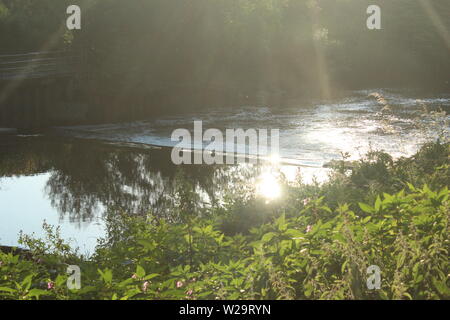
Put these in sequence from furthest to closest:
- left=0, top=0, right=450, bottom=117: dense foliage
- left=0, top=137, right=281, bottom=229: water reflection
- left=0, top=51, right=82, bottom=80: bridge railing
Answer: left=0, top=0, right=450, bottom=117: dense foliage < left=0, top=51, right=82, bottom=80: bridge railing < left=0, top=137, right=281, bottom=229: water reflection

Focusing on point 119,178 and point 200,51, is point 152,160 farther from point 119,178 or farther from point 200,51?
point 200,51

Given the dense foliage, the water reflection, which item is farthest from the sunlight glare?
the dense foliage

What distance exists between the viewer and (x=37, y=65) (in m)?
28.0

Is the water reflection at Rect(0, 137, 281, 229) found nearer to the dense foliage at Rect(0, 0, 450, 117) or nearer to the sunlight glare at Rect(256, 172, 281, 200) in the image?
the sunlight glare at Rect(256, 172, 281, 200)

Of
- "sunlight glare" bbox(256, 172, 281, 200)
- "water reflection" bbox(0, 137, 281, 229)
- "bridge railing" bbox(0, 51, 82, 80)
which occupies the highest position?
"bridge railing" bbox(0, 51, 82, 80)

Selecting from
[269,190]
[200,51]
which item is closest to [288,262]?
[269,190]

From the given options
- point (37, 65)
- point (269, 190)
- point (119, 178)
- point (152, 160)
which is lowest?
point (269, 190)

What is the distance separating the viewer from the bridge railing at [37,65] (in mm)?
26422

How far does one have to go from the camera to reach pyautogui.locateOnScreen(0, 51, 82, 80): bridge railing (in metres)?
26.4

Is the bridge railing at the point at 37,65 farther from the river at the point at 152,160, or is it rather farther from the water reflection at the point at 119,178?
the water reflection at the point at 119,178

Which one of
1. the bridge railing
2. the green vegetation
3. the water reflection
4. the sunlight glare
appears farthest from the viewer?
the bridge railing

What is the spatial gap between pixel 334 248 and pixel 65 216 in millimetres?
6524

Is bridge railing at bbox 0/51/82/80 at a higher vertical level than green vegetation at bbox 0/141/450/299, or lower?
higher

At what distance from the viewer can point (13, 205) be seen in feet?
36.4
